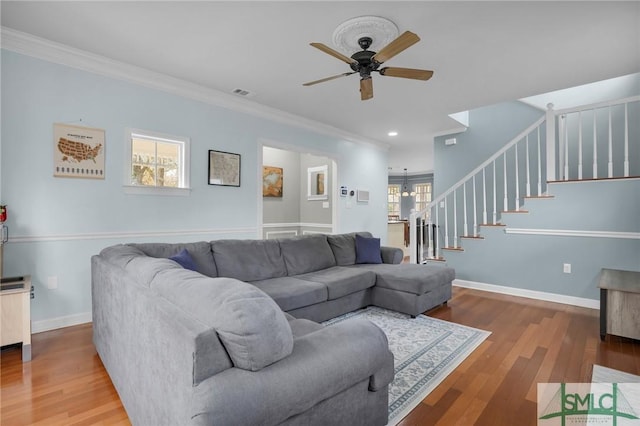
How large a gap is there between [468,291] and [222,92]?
4403 mm

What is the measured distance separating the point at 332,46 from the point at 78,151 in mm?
2732

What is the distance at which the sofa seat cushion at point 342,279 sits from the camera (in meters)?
3.11

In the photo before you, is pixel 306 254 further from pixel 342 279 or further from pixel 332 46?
pixel 332 46

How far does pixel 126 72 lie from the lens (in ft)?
11.1

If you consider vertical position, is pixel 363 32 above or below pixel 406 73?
above

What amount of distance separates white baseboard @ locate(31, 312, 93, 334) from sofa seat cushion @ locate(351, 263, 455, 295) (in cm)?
297

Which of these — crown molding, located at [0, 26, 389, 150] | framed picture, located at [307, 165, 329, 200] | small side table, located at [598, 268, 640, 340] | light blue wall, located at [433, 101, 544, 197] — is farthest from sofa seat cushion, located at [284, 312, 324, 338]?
light blue wall, located at [433, 101, 544, 197]

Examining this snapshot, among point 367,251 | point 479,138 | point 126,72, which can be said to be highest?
point 126,72

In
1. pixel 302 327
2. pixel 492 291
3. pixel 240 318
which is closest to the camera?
pixel 240 318

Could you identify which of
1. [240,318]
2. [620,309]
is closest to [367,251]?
[620,309]

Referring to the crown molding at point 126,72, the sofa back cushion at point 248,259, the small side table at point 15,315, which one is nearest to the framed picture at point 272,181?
the crown molding at point 126,72

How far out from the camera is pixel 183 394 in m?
1.00

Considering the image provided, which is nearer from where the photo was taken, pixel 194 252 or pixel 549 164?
pixel 194 252

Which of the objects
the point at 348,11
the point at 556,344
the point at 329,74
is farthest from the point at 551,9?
the point at 556,344
